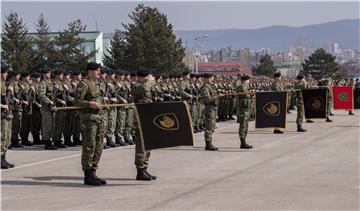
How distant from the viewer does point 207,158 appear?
43.8ft

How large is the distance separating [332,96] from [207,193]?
1780cm

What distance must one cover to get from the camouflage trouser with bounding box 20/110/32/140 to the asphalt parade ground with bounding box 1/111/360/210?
1.15m

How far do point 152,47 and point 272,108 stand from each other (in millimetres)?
40959

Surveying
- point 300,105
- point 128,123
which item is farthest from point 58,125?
point 300,105

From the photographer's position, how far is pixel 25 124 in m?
17.0

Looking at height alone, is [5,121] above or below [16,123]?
above

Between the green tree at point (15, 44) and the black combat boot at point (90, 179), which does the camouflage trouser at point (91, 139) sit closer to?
the black combat boot at point (90, 179)

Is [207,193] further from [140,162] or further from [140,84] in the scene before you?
[140,84]

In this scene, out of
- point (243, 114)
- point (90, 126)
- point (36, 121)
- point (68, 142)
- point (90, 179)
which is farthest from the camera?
point (36, 121)

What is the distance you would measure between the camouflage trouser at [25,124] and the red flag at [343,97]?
12.8 m

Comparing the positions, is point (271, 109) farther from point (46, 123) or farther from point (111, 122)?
point (46, 123)

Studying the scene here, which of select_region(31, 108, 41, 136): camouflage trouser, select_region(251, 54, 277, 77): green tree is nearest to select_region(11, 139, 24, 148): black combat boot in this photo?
select_region(31, 108, 41, 136): camouflage trouser

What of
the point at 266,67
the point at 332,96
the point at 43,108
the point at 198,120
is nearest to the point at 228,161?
the point at 43,108

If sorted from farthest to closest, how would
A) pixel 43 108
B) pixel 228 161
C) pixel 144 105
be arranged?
pixel 43 108, pixel 228 161, pixel 144 105
